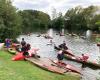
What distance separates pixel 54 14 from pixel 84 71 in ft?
542

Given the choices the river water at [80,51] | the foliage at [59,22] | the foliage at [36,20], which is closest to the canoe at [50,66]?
the river water at [80,51]

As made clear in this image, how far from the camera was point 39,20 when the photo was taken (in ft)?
622

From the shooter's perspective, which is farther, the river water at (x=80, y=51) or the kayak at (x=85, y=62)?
the kayak at (x=85, y=62)

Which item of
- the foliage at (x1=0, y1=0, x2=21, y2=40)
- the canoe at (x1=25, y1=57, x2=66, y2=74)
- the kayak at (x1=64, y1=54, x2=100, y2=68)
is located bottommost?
the kayak at (x1=64, y1=54, x2=100, y2=68)

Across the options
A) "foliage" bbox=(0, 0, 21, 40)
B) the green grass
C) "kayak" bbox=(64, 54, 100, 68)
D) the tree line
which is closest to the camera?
the green grass

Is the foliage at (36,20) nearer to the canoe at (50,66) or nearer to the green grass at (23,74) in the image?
the canoe at (50,66)

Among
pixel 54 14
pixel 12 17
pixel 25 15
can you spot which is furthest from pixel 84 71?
pixel 54 14

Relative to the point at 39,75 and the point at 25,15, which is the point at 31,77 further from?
the point at 25,15

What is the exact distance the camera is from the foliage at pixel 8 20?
47931 mm

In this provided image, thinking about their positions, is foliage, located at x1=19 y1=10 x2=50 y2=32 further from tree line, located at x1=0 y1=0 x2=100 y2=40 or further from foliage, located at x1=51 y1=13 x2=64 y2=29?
foliage, located at x1=51 y1=13 x2=64 y2=29

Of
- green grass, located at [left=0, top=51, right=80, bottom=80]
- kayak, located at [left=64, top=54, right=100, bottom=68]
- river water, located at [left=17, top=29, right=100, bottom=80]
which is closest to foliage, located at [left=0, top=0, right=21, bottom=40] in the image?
river water, located at [left=17, top=29, right=100, bottom=80]

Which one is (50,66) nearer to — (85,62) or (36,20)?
(85,62)

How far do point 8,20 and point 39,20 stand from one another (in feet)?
461

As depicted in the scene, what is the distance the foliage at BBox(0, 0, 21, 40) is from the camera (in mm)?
47931
